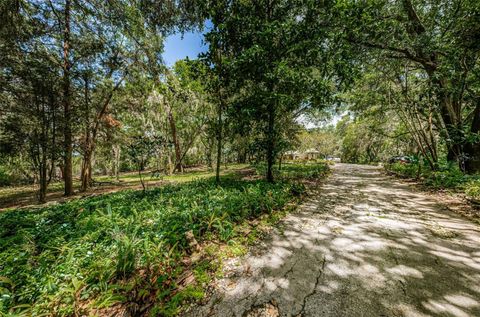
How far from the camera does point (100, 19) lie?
571cm

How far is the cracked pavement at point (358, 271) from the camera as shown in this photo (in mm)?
1847

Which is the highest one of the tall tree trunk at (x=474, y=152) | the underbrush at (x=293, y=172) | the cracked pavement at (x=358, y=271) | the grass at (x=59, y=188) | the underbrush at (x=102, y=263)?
the tall tree trunk at (x=474, y=152)

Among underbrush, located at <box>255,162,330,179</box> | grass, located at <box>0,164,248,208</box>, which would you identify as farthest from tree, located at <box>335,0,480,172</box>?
grass, located at <box>0,164,248,208</box>

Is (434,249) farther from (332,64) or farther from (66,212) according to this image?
(66,212)

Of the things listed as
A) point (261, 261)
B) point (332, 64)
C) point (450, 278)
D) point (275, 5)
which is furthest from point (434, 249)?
point (275, 5)

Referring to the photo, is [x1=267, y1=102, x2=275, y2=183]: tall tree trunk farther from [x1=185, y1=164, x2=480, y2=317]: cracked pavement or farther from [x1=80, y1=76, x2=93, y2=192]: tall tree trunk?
[x1=80, y1=76, x2=93, y2=192]: tall tree trunk

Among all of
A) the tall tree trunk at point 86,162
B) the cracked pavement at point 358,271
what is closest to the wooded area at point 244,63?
the cracked pavement at point 358,271

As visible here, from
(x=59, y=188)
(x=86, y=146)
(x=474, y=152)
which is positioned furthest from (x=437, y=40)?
(x=59, y=188)

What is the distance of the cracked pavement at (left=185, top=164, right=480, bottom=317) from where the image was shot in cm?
185

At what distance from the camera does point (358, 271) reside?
2.36m

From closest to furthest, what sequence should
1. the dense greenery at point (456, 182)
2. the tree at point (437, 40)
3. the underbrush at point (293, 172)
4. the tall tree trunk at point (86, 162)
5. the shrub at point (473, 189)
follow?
the shrub at point (473, 189) → the dense greenery at point (456, 182) → the tree at point (437, 40) → the underbrush at point (293, 172) → the tall tree trunk at point (86, 162)

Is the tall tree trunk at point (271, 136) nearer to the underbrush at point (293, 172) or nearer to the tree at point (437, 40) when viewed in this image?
the underbrush at point (293, 172)

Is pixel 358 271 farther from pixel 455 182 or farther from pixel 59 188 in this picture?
pixel 59 188

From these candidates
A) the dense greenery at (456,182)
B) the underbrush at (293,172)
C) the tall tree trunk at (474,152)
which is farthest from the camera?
the underbrush at (293,172)
